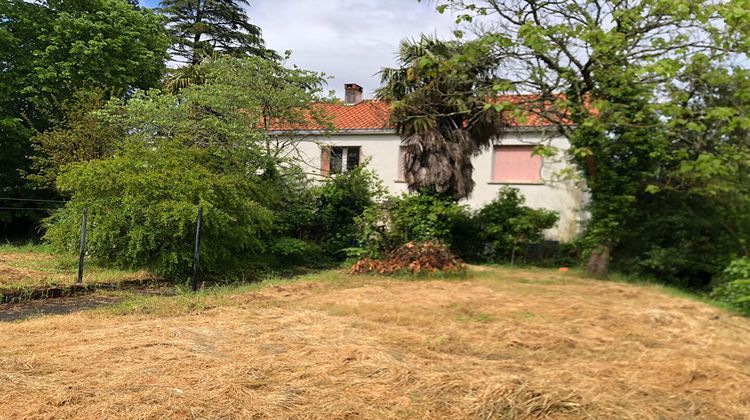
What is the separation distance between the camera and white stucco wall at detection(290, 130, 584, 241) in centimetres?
1766

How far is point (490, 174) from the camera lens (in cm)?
1959

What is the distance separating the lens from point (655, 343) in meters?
5.97

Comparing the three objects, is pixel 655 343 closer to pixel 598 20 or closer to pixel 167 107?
pixel 598 20

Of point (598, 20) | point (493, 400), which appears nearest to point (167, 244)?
point (493, 400)

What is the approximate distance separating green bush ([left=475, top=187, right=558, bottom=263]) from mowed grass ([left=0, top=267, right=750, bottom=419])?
25.7ft

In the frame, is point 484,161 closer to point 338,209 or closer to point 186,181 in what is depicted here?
point 338,209

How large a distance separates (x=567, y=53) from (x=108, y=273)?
996cm

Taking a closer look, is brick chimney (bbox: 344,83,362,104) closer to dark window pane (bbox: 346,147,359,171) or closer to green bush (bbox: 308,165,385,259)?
dark window pane (bbox: 346,147,359,171)

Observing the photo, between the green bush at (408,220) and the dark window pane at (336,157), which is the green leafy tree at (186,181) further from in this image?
the dark window pane at (336,157)

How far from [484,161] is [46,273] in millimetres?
14574

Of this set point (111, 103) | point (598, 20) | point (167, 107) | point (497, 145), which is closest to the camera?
point (598, 20)

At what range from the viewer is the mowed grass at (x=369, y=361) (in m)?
3.61

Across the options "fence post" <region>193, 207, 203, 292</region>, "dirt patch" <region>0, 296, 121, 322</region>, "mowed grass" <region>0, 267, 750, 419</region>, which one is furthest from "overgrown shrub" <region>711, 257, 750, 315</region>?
"dirt patch" <region>0, 296, 121, 322</region>

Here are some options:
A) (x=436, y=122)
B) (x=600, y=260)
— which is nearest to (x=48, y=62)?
(x=436, y=122)
